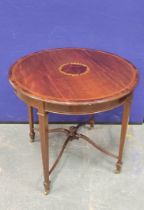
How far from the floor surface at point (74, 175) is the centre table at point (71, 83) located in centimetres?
→ 9

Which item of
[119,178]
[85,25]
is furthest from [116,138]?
[85,25]

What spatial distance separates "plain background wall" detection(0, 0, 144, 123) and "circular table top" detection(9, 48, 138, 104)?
0.47ft

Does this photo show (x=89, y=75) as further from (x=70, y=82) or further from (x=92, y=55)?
(x=92, y=55)

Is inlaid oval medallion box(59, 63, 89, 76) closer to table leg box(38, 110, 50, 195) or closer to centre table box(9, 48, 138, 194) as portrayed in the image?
centre table box(9, 48, 138, 194)

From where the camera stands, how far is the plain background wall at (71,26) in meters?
1.78

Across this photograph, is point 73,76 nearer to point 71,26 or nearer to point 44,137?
point 44,137

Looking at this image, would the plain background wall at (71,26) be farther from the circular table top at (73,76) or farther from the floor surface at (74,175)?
the floor surface at (74,175)

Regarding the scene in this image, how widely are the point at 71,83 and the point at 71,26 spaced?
60 cm

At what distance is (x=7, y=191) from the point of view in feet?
5.47

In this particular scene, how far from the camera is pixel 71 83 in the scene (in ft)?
4.60

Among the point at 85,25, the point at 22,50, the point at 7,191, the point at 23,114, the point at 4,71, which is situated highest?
the point at 85,25

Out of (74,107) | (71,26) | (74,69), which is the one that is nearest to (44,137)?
(74,107)

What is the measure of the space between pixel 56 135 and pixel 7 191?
0.60 m

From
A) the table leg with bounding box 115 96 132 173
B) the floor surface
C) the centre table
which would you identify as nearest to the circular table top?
the centre table
